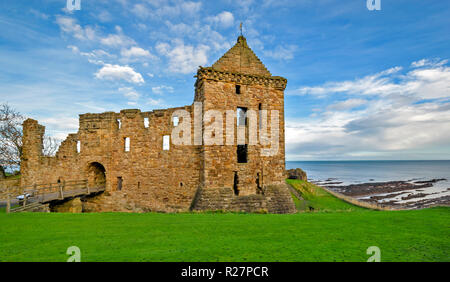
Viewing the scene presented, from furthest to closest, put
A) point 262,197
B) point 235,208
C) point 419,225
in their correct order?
point 262,197
point 235,208
point 419,225

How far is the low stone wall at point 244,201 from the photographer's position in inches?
580

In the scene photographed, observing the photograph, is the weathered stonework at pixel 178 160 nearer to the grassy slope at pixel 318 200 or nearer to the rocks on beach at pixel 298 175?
the grassy slope at pixel 318 200

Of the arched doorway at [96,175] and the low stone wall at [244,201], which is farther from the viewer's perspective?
the arched doorway at [96,175]

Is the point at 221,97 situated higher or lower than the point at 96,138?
higher

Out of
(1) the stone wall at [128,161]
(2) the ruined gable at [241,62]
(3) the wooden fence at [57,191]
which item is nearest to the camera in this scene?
(3) the wooden fence at [57,191]

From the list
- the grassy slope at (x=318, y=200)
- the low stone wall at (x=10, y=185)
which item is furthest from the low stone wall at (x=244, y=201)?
the low stone wall at (x=10, y=185)

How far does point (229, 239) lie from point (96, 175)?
18.8 m

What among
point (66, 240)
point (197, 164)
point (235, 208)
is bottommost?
point (235, 208)

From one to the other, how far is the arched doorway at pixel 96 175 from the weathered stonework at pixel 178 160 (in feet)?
0.27

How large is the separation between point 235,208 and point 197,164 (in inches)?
165

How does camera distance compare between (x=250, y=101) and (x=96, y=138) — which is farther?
(x=96, y=138)

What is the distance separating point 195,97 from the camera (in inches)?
712
